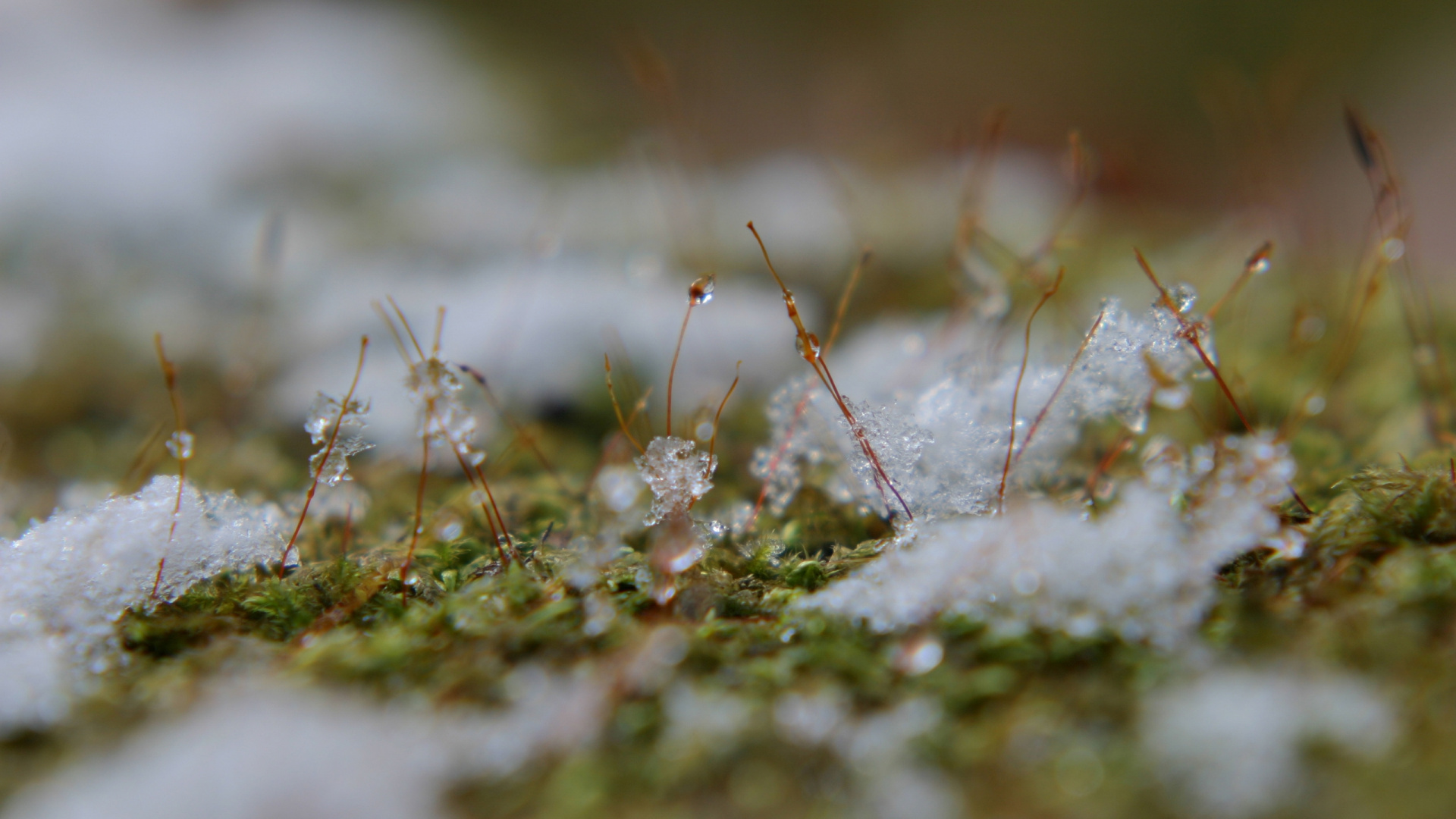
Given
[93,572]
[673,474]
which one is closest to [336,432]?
[93,572]

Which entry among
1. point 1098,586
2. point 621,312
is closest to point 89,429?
point 621,312

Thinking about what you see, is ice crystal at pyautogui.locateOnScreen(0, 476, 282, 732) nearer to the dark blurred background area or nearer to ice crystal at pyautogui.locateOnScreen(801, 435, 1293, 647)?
ice crystal at pyautogui.locateOnScreen(801, 435, 1293, 647)

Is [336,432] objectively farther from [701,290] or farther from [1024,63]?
[1024,63]

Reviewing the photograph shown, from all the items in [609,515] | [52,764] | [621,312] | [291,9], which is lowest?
[52,764]

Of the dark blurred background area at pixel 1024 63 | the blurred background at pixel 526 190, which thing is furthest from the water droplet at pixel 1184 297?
the dark blurred background area at pixel 1024 63

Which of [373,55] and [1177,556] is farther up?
[373,55]

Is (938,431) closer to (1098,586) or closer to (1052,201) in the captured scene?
(1098,586)
